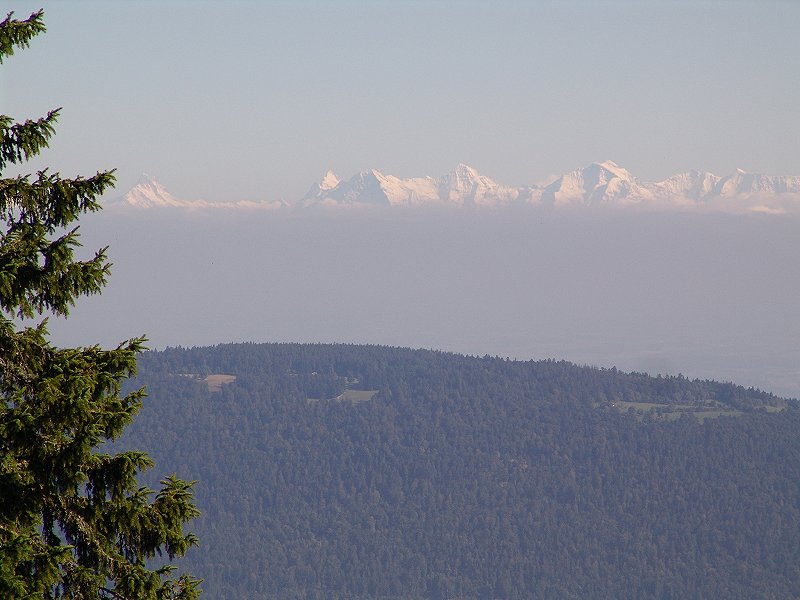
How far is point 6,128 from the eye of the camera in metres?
20.6

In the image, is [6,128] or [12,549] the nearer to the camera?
[12,549]

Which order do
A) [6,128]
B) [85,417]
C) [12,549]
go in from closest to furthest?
1. [12,549]
2. [85,417]
3. [6,128]

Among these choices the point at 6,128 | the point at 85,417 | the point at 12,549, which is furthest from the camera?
the point at 6,128

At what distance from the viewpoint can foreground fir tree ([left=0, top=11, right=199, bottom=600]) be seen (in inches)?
761

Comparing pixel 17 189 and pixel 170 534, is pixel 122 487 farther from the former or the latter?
pixel 17 189

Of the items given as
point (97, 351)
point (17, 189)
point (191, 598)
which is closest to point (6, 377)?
point (97, 351)

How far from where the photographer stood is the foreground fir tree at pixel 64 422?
1933 cm

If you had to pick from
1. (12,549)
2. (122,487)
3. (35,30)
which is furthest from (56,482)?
(35,30)

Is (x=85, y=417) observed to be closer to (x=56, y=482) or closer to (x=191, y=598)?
(x=56, y=482)

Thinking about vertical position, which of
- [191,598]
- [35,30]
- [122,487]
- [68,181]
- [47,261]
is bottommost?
[191,598]

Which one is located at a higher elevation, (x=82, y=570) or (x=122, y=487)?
(x=122, y=487)

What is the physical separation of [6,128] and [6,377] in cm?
393

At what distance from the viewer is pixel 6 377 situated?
20.0 meters

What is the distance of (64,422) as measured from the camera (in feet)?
63.4
